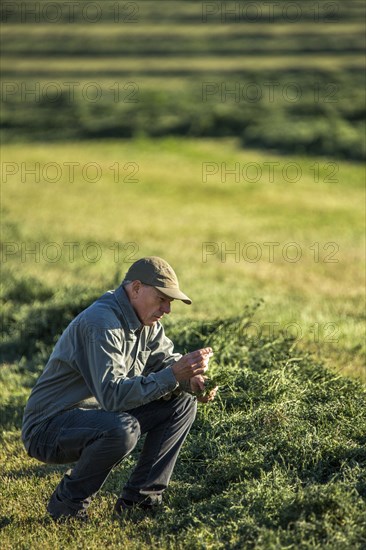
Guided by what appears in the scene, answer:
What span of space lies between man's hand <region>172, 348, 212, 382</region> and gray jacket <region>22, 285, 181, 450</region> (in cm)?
5

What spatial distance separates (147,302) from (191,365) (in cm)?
54

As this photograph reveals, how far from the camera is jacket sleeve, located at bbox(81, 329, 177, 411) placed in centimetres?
611

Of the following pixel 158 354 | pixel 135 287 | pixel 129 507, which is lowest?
pixel 129 507

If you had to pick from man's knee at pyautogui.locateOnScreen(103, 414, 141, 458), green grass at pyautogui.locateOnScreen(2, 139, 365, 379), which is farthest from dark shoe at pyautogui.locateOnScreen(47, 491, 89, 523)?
green grass at pyautogui.locateOnScreen(2, 139, 365, 379)

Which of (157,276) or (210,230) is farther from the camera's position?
(210,230)

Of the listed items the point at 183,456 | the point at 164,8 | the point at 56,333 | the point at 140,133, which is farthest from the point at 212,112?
the point at 164,8

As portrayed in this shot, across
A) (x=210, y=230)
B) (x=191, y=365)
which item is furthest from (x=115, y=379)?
(x=210, y=230)

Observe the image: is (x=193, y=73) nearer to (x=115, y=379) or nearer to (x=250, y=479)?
(x=250, y=479)

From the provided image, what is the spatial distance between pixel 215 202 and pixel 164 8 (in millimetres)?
66447

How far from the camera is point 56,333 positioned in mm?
11664

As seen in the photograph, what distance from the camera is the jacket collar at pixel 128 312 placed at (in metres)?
6.39

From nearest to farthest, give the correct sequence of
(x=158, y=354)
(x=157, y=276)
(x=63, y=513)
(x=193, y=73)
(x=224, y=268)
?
(x=157, y=276), (x=63, y=513), (x=158, y=354), (x=224, y=268), (x=193, y=73)

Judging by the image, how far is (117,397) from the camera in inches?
241

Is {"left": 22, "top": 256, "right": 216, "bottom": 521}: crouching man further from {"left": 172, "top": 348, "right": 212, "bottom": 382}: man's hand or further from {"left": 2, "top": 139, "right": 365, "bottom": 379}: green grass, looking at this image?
{"left": 2, "top": 139, "right": 365, "bottom": 379}: green grass
